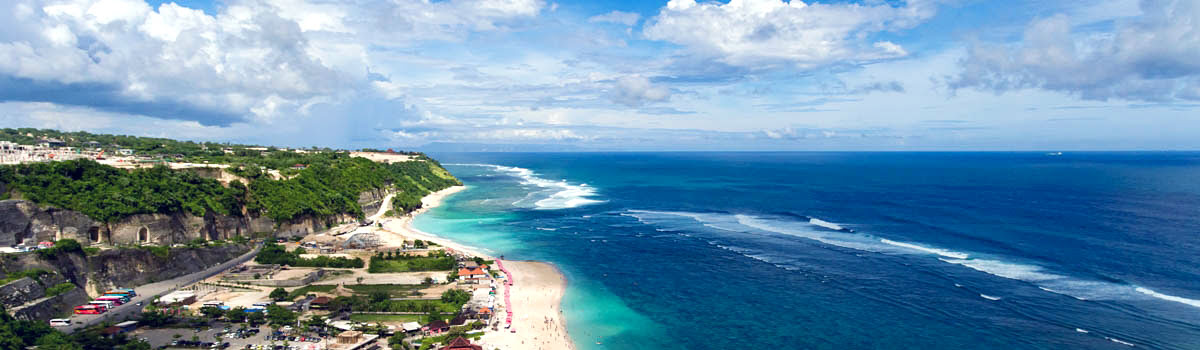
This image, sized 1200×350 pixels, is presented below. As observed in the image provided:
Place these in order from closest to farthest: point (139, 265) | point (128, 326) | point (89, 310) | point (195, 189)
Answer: point (128, 326), point (89, 310), point (139, 265), point (195, 189)

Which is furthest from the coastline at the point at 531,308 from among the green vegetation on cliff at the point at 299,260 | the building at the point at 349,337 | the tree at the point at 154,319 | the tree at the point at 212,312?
the tree at the point at 154,319

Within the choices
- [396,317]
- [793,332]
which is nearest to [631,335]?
[793,332]

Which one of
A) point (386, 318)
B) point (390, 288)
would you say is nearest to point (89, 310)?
point (390, 288)

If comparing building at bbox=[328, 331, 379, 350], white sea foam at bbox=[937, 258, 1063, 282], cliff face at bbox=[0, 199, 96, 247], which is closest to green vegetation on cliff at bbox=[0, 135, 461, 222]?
cliff face at bbox=[0, 199, 96, 247]

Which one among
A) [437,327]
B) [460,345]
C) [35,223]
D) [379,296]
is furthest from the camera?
[35,223]

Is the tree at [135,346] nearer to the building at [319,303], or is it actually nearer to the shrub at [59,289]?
the building at [319,303]

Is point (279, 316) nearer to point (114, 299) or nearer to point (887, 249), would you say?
point (114, 299)

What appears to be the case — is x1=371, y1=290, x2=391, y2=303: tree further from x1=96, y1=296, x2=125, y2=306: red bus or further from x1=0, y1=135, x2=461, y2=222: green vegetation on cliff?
x1=0, y1=135, x2=461, y2=222: green vegetation on cliff
